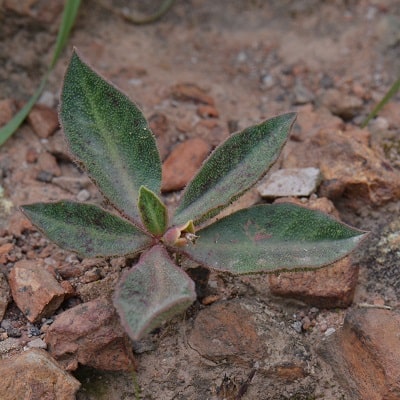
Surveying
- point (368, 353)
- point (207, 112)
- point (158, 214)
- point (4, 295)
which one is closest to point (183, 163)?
point (207, 112)

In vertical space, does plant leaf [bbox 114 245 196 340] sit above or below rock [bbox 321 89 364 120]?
above

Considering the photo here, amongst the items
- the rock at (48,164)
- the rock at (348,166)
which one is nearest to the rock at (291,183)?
the rock at (348,166)

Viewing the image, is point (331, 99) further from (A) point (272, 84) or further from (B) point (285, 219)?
(B) point (285, 219)

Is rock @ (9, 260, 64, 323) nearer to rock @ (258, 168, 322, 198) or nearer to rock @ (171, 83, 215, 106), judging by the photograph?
rock @ (258, 168, 322, 198)

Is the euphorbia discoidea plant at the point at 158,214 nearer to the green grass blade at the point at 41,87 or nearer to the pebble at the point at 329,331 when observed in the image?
the pebble at the point at 329,331

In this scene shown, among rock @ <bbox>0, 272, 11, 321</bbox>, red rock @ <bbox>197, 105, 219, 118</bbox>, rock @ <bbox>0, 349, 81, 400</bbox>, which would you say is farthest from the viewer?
red rock @ <bbox>197, 105, 219, 118</bbox>

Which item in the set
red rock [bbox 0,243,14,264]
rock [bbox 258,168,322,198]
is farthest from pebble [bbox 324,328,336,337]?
red rock [bbox 0,243,14,264]

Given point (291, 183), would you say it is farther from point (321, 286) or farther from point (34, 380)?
point (34, 380)
